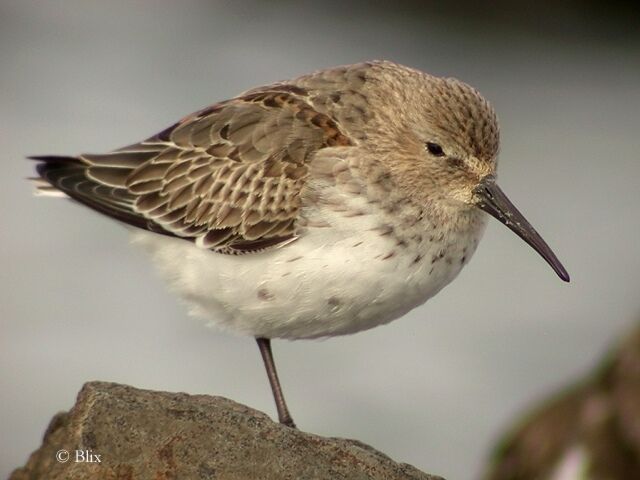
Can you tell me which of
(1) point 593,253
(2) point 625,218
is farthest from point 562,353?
(2) point 625,218

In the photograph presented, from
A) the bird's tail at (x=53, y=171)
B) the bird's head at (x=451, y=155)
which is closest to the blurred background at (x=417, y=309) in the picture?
the bird's tail at (x=53, y=171)

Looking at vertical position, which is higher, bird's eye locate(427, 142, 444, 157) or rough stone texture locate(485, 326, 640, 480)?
bird's eye locate(427, 142, 444, 157)

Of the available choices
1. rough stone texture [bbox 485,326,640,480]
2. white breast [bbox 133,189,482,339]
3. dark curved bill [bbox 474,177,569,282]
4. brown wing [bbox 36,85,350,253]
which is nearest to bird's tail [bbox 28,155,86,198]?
brown wing [bbox 36,85,350,253]

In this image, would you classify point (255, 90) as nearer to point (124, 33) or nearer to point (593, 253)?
point (593, 253)

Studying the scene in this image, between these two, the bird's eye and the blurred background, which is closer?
the bird's eye

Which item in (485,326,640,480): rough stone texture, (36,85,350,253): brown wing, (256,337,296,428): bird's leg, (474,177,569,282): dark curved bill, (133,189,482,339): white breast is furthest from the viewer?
(256,337,296,428): bird's leg

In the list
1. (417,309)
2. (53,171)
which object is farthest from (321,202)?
(417,309)

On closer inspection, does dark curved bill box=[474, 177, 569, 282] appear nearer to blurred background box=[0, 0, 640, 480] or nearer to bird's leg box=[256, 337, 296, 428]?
bird's leg box=[256, 337, 296, 428]
